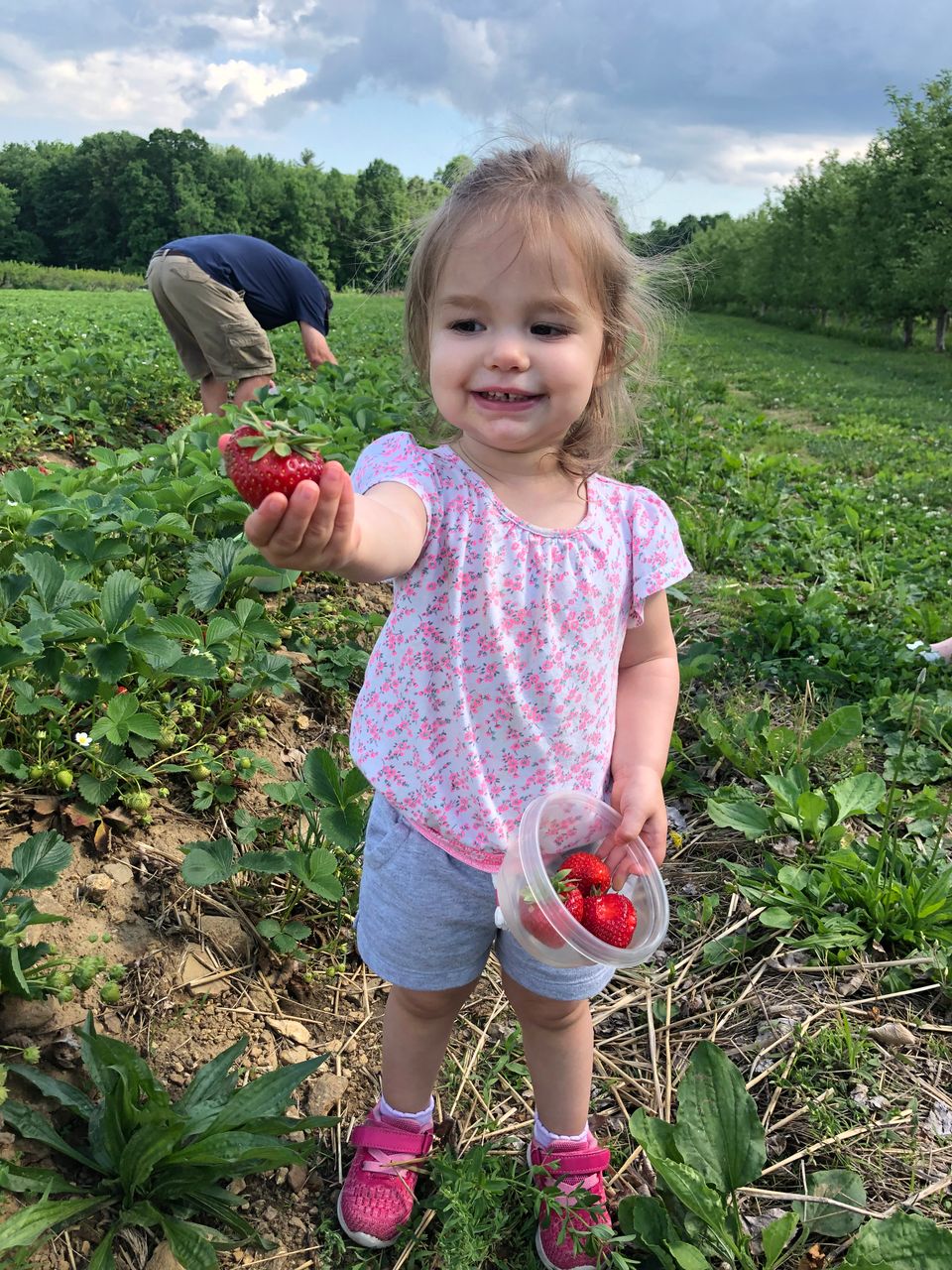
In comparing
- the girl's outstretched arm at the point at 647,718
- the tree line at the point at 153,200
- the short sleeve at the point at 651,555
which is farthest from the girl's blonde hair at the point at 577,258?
the tree line at the point at 153,200

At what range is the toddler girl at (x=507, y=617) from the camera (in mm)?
1434

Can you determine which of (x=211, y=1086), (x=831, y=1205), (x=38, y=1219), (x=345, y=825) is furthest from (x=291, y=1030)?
(x=831, y=1205)

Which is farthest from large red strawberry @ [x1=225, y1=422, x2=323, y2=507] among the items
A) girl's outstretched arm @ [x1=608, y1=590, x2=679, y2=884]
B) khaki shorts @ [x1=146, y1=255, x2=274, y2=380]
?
khaki shorts @ [x1=146, y1=255, x2=274, y2=380]

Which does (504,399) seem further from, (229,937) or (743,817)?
(743,817)

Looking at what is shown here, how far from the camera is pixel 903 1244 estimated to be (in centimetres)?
164

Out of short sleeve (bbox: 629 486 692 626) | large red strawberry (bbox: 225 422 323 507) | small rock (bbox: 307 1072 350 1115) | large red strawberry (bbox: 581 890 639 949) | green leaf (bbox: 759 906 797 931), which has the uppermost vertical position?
large red strawberry (bbox: 225 422 323 507)

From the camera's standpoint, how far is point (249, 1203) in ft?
5.88

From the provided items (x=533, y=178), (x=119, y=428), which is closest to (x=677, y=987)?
(x=533, y=178)

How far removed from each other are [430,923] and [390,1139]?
22.3 inches

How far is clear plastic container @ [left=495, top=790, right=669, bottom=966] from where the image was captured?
4.50 feet

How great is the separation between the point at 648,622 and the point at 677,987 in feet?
3.70

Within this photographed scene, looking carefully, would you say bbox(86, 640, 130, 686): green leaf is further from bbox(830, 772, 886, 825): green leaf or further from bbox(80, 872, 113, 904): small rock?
bbox(830, 772, 886, 825): green leaf

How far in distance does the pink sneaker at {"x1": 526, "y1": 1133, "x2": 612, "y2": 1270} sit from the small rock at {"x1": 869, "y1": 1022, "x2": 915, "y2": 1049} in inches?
27.5

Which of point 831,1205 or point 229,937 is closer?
point 831,1205
